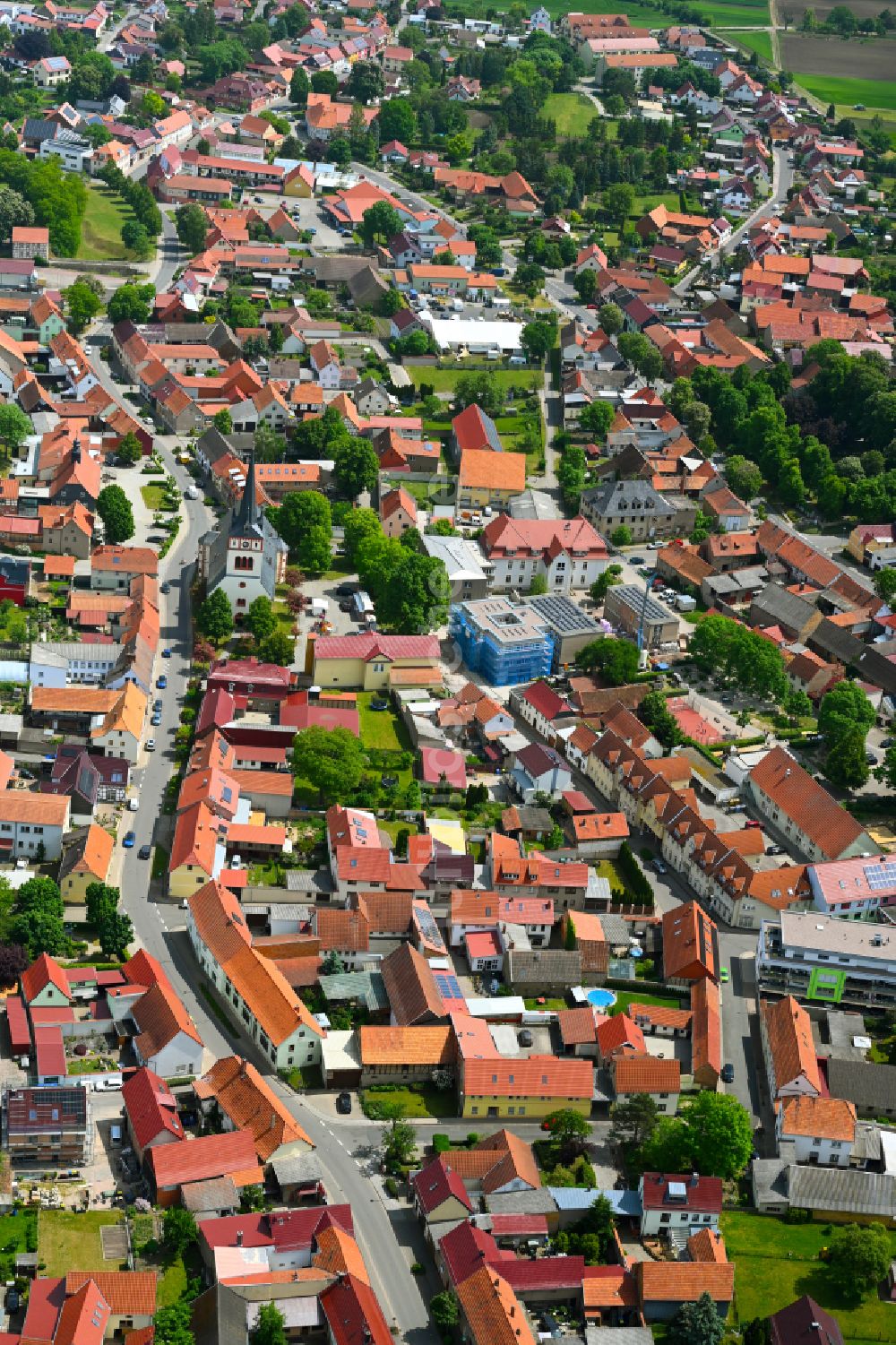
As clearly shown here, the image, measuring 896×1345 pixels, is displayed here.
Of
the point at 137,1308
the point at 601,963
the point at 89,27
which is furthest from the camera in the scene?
the point at 89,27

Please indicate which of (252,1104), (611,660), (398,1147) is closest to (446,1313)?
(398,1147)

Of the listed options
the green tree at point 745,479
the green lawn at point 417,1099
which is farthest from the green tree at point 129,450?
the green lawn at point 417,1099

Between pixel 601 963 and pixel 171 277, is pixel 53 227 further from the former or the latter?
pixel 601 963

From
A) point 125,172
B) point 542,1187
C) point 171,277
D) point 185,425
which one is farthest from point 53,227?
point 542,1187

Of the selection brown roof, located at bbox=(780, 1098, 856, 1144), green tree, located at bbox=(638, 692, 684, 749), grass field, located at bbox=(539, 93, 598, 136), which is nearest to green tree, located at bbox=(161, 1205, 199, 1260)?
brown roof, located at bbox=(780, 1098, 856, 1144)

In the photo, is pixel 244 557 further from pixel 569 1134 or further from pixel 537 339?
pixel 537 339

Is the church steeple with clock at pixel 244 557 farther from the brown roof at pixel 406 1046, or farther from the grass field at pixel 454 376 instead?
the grass field at pixel 454 376
